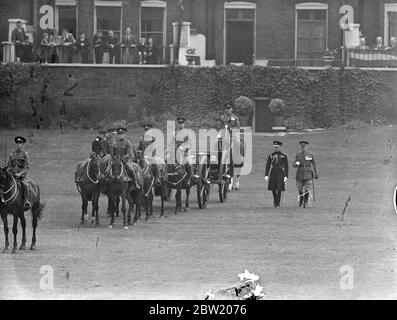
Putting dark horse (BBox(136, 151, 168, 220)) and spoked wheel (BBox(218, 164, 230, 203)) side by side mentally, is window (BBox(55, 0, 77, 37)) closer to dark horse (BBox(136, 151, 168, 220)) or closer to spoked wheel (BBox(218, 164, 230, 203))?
spoked wheel (BBox(218, 164, 230, 203))

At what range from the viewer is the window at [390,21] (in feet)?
167

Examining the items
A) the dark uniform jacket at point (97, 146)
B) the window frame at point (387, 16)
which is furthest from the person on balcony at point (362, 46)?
the dark uniform jacket at point (97, 146)

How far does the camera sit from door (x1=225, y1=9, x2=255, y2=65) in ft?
171

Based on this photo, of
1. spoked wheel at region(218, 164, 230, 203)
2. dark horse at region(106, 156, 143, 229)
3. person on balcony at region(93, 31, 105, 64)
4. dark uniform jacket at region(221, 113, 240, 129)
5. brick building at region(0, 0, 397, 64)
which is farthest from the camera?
brick building at region(0, 0, 397, 64)

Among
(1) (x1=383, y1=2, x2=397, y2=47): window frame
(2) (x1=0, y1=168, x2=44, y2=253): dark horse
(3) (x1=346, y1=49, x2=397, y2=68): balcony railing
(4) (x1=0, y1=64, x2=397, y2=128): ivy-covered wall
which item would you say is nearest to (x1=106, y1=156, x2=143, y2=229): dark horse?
(2) (x1=0, y1=168, x2=44, y2=253): dark horse

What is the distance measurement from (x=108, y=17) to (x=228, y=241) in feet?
84.1

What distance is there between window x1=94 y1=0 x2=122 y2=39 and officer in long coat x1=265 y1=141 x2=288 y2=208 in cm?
1683

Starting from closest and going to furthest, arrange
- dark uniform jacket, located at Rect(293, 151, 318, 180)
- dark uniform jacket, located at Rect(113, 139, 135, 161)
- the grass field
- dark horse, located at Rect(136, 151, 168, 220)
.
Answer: the grass field → dark uniform jacket, located at Rect(113, 139, 135, 161) → dark horse, located at Rect(136, 151, 168, 220) → dark uniform jacket, located at Rect(293, 151, 318, 180)

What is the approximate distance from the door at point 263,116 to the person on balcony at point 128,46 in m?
5.00

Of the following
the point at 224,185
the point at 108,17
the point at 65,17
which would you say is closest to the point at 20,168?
the point at 224,185

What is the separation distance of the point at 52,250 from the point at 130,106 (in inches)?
922

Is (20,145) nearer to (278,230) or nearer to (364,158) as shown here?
(278,230)

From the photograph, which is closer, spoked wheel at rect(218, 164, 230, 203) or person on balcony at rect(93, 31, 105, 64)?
spoked wheel at rect(218, 164, 230, 203)

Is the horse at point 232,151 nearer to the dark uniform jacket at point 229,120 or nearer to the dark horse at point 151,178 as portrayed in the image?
the dark uniform jacket at point 229,120
